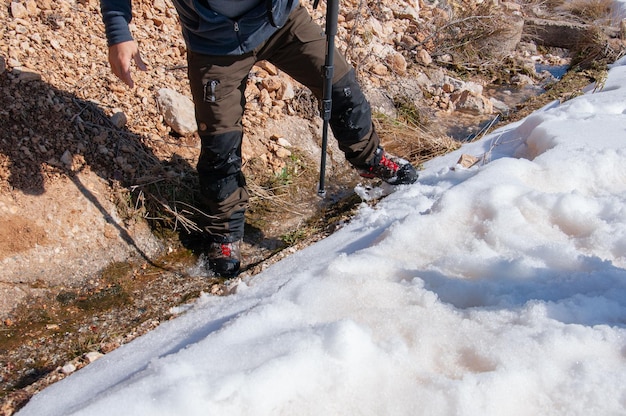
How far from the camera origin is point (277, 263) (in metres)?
2.52

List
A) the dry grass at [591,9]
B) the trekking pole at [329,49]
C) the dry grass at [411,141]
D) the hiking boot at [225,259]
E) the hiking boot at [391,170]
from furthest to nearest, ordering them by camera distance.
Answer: the dry grass at [591,9] → the dry grass at [411,141] → the hiking boot at [391,170] → the hiking boot at [225,259] → the trekking pole at [329,49]

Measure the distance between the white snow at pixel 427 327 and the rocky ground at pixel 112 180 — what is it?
21.2 inches

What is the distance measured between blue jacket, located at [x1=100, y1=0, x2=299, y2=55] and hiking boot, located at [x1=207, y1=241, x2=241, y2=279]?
1063 mm

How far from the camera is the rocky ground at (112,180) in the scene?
255cm

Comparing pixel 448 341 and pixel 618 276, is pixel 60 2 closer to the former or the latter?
pixel 448 341

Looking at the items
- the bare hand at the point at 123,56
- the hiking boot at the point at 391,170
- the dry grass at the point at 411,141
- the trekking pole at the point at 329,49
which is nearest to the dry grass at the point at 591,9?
the dry grass at the point at 411,141

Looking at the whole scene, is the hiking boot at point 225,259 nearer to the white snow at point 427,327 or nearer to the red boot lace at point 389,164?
the white snow at point 427,327

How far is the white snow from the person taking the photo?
54.9 inches

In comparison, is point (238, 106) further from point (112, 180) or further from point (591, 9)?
point (591, 9)

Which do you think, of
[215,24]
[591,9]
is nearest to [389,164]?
[215,24]

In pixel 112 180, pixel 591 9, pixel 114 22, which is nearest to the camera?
pixel 114 22

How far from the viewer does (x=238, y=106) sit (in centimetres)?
259

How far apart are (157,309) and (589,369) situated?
1968mm

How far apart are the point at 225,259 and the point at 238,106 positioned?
849 millimetres
